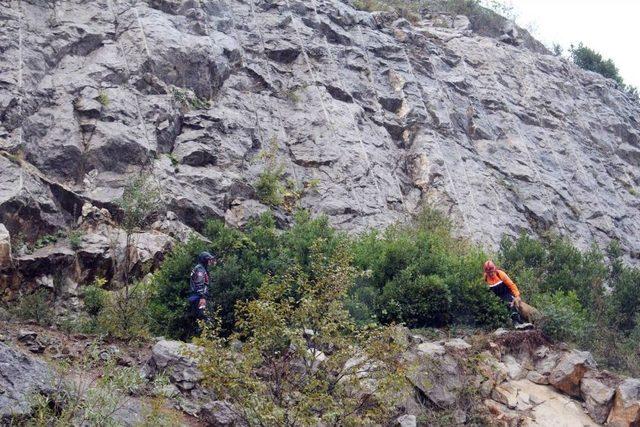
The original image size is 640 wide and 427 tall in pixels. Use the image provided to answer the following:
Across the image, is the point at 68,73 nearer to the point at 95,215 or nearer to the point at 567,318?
the point at 95,215

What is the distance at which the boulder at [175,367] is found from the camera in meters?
9.62

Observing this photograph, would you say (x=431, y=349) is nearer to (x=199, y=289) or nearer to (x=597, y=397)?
(x=597, y=397)

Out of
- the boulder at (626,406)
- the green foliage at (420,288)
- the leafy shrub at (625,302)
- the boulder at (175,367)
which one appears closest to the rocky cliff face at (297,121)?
the leafy shrub at (625,302)

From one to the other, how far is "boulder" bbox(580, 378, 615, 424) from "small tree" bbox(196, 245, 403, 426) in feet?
12.5

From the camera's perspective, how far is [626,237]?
23250 millimetres

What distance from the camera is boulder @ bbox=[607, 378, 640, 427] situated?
10.2m

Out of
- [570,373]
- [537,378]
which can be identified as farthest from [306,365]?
[570,373]

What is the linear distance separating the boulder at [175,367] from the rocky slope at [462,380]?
1cm

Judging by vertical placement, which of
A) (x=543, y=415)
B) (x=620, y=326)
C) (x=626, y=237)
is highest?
(x=543, y=415)

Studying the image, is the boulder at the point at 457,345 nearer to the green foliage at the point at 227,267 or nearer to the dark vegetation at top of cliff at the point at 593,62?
the green foliage at the point at 227,267

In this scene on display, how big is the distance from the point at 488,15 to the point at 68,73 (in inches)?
829

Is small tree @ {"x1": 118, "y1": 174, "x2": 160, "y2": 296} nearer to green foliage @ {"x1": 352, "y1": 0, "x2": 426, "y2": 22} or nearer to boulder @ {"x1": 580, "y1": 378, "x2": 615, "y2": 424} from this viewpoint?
boulder @ {"x1": 580, "y1": 378, "x2": 615, "y2": 424}

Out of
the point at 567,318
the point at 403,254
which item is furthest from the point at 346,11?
the point at 567,318

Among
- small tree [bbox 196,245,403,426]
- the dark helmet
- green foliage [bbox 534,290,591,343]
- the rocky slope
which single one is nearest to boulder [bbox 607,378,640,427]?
the rocky slope
